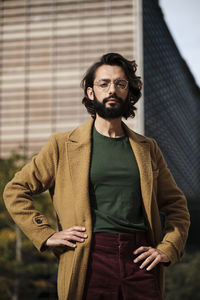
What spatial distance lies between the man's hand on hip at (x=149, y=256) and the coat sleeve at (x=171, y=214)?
53 mm

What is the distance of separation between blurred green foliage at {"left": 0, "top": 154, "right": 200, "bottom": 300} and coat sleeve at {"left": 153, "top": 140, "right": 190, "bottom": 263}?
14.8m

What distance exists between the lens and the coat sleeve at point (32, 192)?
8.97ft

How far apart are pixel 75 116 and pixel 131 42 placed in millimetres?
5194

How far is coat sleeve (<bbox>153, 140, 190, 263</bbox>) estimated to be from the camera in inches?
109

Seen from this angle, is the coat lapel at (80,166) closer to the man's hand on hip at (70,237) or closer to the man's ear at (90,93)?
the man's hand on hip at (70,237)

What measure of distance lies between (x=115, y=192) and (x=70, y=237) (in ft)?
1.16

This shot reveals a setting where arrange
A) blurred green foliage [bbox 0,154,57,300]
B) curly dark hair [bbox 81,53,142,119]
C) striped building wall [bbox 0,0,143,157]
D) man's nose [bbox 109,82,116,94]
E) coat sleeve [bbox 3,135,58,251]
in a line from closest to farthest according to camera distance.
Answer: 1. coat sleeve [bbox 3,135,58,251]
2. man's nose [bbox 109,82,116,94]
3. curly dark hair [bbox 81,53,142,119]
4. blurred green foliage [bbox 0,154,57,300]
5. striped building wall [bbox 0,0,143,157]

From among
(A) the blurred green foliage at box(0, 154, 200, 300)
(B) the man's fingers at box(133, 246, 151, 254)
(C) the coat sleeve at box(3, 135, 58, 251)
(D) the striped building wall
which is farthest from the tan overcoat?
(D) the striped building wall

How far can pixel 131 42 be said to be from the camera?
26.3 metres

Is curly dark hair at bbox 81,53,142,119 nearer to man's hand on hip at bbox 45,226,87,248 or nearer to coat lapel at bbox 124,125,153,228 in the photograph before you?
coat lapel at bbox 124,125,153,228

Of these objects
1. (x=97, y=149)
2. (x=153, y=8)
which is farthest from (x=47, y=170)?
(x=153, y=8)

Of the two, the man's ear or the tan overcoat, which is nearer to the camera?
the tan overcoat

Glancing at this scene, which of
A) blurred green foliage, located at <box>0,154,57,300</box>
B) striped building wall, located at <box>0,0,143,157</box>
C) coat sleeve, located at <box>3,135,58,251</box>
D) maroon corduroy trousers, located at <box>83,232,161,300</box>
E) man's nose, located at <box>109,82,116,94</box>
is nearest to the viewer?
maroon corduroy trousers, located at <box>83,232,161,300</box>

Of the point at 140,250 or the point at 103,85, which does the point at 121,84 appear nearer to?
the point at 103,85
